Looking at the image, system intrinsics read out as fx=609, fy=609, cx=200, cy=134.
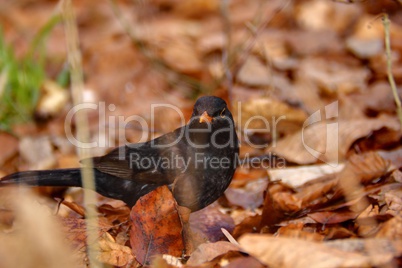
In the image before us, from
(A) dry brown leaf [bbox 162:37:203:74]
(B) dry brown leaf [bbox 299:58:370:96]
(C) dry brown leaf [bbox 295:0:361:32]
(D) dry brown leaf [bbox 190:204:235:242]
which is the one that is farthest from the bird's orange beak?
(C) dry brown leaf [bbox 295:0:361:32]

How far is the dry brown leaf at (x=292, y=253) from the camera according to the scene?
240cm

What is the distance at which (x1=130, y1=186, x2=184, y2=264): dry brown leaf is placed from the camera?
325 cm

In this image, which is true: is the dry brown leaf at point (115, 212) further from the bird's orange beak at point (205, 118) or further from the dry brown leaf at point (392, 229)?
the dry brown leaf at point (392, 229)

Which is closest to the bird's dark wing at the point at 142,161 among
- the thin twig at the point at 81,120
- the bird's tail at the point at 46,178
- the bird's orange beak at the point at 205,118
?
the bird's tail at the point at 46,178

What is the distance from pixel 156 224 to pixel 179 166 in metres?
0.69

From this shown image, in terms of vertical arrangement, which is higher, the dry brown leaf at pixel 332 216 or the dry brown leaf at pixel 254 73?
the dry brown leaf at pixel 254 73

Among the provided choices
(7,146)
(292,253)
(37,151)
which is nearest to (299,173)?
(292,253)

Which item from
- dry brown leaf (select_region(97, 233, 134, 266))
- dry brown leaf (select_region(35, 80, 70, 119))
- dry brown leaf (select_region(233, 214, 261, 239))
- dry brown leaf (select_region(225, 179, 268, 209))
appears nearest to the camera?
dry brown leaf (select_region(97, 233, 134, 266))

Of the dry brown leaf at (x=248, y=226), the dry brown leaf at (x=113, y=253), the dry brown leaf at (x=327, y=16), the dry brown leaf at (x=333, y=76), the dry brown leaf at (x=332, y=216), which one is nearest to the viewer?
the dry brown leaf at (x=113, y=253)

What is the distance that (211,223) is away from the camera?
12.3 ft

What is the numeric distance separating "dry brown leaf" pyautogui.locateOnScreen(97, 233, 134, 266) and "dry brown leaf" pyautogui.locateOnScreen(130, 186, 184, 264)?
2.5 inches

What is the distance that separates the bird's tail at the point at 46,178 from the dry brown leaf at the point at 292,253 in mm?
1897

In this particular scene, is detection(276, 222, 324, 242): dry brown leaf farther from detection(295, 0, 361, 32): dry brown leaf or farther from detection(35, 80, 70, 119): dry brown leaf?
detection(295, 0, 361, 32): dry brown leaf

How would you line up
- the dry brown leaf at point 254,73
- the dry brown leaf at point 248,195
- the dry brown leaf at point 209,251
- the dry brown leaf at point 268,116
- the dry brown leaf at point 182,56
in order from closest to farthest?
the dry brown leaf at point 209,251
the dry brown leaf at point 248,195
the dry brown leaf at point 268,116
the dry brown leaf at point 254,73
the dry brown leaf at point 182,56
